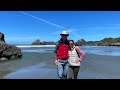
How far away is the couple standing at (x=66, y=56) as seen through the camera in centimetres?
506

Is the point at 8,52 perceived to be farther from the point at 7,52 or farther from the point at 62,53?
the point at 62,53

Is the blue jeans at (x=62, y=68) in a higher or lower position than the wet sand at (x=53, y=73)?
higher

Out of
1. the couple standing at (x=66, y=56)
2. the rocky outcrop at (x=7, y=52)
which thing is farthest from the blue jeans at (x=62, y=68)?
the rocky outcrop at (x=7, y=52)

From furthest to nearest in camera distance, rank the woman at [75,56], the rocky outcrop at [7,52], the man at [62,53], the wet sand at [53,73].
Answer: the rocky outcrop at [7,52] → the wet sand at [53,73] → the woman at [75,56] → the man at [62,53]

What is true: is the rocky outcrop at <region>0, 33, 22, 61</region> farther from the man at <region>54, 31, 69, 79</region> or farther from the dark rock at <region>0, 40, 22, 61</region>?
the man at <region>54, 31, 69, 79</region>

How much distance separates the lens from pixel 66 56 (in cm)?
512

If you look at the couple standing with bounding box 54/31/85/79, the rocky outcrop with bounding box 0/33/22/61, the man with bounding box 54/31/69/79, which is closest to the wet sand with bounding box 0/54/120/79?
the couple standing with bounding box 54/31/85/79

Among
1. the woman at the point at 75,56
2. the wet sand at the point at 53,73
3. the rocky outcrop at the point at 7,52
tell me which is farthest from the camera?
the rocky outcrop at the point at 7,52

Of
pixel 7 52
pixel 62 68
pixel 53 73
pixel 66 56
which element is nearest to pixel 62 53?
pixel 66 56

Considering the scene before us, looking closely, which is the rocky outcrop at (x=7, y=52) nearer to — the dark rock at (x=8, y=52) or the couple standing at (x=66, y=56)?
→ the dark rock at (x=8, y=52)
